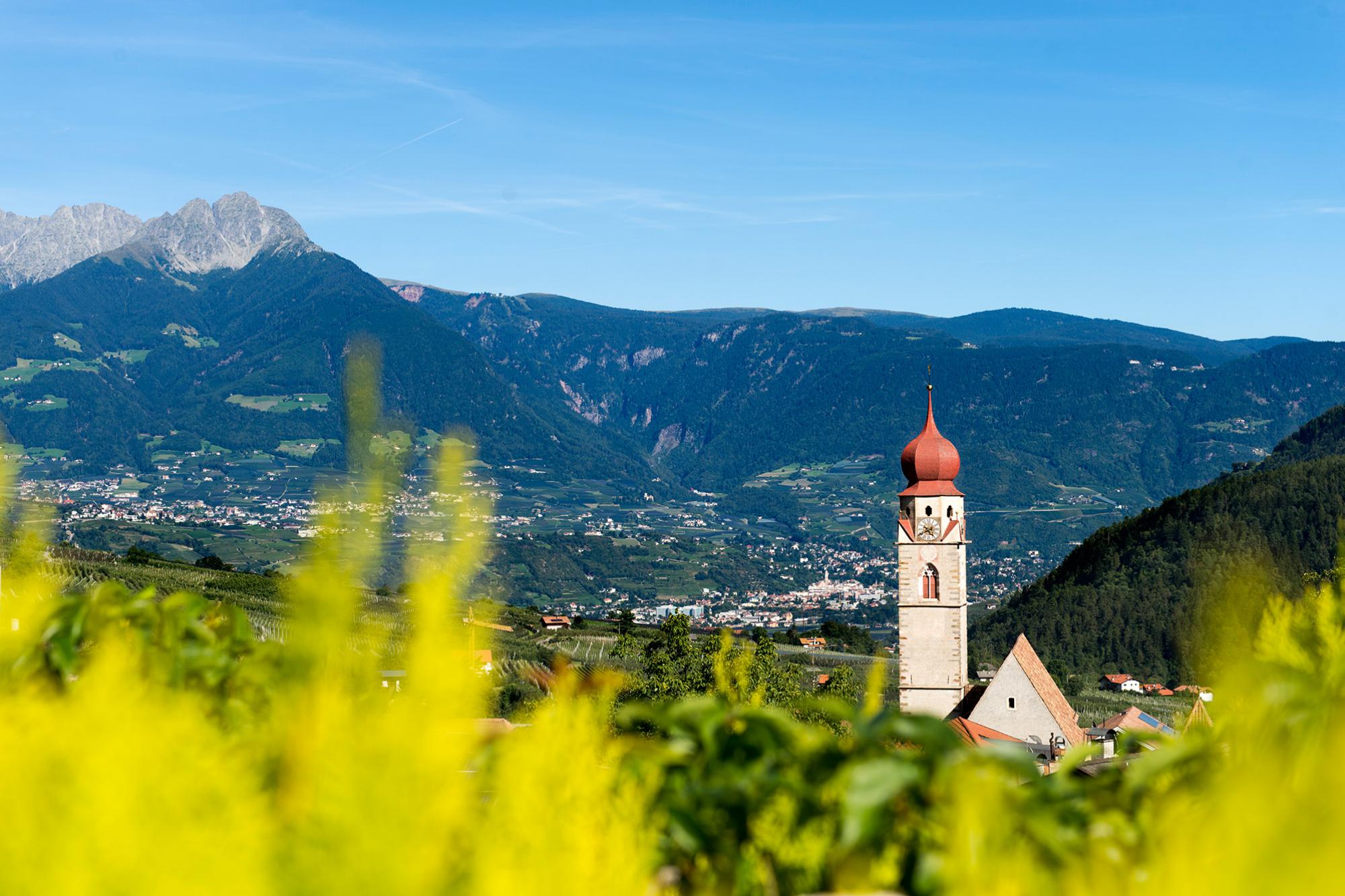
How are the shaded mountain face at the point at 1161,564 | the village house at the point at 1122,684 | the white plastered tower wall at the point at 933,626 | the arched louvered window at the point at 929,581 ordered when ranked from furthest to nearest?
the shaded mountain face at the point at 1161,564, the village house at the point at 1122,684, the arched louvered window at the point at 929,581, the white plastered tower wall at the point at 933,626

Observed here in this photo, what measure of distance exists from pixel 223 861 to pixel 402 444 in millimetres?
1195

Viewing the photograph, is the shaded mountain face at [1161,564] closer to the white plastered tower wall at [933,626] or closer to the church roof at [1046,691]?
the white plastered tower wall at [933,626]

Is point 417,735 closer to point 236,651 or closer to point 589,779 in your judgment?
point 589,779

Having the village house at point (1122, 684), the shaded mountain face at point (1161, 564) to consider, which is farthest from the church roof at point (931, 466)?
the shaded mountain face at point (1161, 564)

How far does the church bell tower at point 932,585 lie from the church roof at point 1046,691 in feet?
13.1

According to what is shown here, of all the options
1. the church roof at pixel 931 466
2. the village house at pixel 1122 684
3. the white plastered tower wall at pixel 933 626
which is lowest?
the village house at pixel 1122 684

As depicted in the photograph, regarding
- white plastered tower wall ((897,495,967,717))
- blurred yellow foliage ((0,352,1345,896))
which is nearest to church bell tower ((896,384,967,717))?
white plastered tower wall ((897,495,967,717))

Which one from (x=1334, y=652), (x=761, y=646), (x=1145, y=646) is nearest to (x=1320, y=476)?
(x=1145, y=646)

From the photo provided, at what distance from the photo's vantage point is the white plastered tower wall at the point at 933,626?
5575cm

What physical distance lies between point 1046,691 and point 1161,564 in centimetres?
9907

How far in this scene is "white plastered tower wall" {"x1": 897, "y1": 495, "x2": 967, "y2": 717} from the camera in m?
55.8

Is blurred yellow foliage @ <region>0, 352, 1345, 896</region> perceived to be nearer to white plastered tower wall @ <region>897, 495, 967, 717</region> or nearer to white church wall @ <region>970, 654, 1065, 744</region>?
white church wall @ <region>970, 654, 1065, 744</region>

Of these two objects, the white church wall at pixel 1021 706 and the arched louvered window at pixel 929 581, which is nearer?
the white church wall at pixel 1021 706

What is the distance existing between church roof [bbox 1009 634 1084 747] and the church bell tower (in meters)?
3.98
